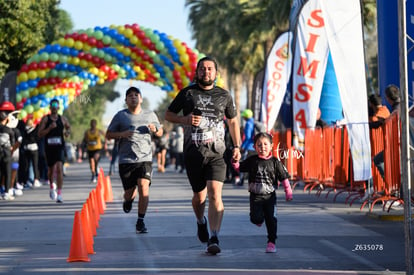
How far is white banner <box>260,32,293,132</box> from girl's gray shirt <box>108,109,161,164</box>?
44.2 ft

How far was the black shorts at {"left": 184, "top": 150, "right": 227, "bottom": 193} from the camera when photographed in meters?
9.51

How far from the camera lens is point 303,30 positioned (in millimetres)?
17922

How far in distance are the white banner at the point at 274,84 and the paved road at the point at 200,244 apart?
9.26 meters

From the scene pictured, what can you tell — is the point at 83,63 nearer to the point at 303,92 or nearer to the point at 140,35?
the point at 140,35

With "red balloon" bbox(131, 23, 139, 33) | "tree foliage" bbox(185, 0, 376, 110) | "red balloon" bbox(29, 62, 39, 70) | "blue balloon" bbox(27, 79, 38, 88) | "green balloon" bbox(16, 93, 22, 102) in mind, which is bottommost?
"green balloon" bbox(16, 93, 22, 102)

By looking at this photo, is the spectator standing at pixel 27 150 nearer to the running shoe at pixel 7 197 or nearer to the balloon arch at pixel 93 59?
the balloon arch at pixel 93 59

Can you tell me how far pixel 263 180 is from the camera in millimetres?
9742

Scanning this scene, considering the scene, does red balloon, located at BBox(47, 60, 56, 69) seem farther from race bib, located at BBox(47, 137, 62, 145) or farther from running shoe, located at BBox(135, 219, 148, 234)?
running shoe, located at BBox(135, 219, 148, 234)

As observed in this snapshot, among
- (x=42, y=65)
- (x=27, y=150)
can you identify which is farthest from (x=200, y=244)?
(x=42, y=65)

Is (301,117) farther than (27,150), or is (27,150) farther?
(27,150)

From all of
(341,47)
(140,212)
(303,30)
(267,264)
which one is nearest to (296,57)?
(303,30)

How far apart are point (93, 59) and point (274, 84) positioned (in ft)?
20.0

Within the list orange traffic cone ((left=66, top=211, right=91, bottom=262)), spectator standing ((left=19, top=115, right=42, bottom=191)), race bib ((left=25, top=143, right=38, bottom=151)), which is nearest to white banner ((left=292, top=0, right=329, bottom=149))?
spectator standing ((left=19, top=115, right=42, bottom=191))

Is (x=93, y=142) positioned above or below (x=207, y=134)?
above
